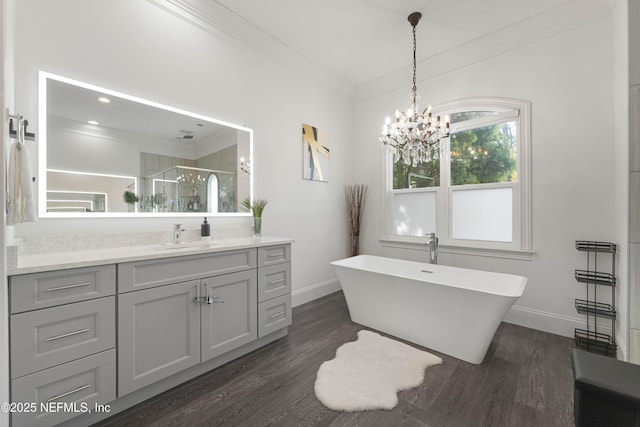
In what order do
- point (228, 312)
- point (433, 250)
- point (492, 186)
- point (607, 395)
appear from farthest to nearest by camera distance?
point (433, 250), point (492, 186), point (228, 312), point (607, 395)

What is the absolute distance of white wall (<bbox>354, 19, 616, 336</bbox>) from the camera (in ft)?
8.04

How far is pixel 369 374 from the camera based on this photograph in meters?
1.96

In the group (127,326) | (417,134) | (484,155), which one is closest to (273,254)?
(127,326)

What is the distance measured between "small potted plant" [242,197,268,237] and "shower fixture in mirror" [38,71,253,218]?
0.09 m

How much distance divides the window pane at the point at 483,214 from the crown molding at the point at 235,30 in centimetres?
251

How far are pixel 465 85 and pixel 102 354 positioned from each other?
416 centimetres

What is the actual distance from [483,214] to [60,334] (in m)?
3.78

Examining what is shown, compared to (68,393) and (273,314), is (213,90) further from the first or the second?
(68,393)

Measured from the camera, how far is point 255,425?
1526 mm

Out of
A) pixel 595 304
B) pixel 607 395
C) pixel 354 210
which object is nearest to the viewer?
pixel 607 395

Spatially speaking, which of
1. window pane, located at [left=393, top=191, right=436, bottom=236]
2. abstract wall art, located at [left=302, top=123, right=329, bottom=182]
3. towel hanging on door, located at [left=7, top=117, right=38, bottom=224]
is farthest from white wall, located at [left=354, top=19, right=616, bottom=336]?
towel hanging on door, located at [left=7, top=117, right=38, bottom=224]

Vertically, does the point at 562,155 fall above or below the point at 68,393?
above

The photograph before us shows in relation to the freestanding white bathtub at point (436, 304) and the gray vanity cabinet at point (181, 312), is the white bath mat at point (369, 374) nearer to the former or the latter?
the freestanding white bathtub at point (436, 304)

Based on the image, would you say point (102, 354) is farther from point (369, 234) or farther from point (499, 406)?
point (369, 234)
